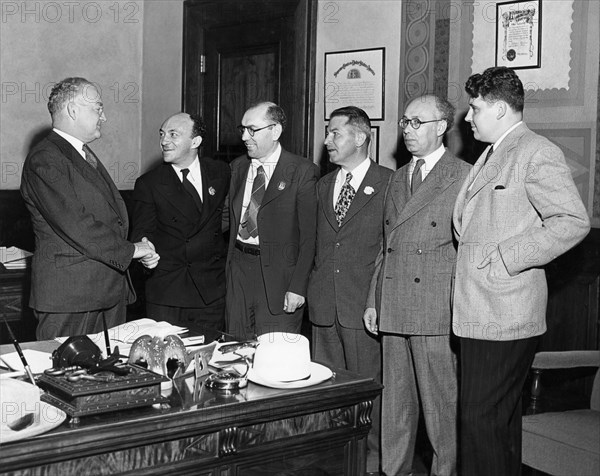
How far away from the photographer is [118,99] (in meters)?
6.66

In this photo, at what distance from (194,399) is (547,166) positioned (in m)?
1.65

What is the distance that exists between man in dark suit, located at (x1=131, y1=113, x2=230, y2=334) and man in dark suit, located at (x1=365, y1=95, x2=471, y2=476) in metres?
1.03

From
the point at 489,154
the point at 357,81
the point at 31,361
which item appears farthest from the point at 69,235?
the point at 357,81

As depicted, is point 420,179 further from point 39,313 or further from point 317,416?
point 39,313

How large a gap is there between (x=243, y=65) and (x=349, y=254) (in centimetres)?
246

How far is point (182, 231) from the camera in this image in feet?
14.4

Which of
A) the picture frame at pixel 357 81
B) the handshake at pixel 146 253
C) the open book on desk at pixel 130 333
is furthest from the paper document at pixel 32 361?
the picture frame at pixel 357 81

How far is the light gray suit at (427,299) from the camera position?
11.9 feet

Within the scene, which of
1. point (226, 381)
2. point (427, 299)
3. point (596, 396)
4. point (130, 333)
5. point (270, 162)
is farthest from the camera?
point (270, 162)

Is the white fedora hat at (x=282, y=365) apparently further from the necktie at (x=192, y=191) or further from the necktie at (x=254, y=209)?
the necktie at (x=192, y=191)

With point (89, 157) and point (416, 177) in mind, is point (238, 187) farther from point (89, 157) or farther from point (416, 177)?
point (416, 177)

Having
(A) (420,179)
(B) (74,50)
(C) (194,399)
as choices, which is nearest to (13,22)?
(B) (74,50)

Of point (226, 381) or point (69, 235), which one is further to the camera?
point (69, 235)

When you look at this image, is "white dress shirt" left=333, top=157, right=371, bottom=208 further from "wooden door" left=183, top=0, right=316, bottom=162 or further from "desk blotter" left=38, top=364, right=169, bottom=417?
"desk blotter" left=38, top=364, right=169, bottom=417
